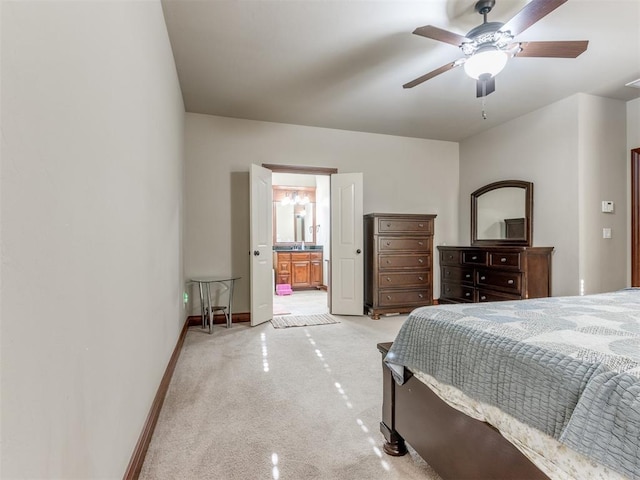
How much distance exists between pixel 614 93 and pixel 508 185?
4.42 feet

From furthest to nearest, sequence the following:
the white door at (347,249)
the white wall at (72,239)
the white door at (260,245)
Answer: the white door at (347,249) → the white door at (260,245) → the white wall at (72,239)

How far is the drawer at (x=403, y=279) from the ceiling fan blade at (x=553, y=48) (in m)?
2.84

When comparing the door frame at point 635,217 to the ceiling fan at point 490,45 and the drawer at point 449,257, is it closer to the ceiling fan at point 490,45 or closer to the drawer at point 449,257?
the drawer at point 449,257

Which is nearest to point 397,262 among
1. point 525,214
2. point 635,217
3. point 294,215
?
point 525,214

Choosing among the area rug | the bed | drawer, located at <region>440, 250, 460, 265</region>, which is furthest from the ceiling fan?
the area rug

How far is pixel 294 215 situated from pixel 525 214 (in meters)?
4.80

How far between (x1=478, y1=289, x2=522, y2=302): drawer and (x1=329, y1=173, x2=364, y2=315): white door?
4.96 feet

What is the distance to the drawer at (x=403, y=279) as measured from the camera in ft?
14.4

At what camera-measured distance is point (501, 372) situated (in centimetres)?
102

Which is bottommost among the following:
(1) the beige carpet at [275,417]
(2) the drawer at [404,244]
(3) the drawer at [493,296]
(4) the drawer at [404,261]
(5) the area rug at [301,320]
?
(1) the beige carpet at [275,417]

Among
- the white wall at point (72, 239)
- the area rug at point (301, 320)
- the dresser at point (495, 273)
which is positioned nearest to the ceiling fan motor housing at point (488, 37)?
the white wall at point (72, 239)

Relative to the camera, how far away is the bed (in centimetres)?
75

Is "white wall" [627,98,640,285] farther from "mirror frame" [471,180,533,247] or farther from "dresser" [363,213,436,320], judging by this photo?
"dresser" [363,213,436,320]

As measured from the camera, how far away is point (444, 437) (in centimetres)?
128
